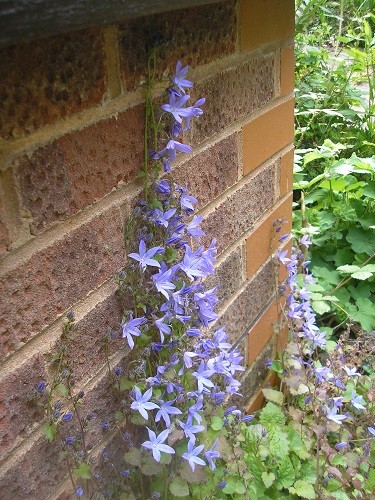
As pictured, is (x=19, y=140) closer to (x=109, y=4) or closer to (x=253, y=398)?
(x=109, y=4)

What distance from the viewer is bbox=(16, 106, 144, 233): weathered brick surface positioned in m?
0.70

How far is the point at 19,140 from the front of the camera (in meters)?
0.65

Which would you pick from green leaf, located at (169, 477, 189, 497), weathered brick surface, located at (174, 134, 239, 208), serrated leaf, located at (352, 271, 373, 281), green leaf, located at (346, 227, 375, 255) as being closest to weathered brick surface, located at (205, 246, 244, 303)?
weathered brick surface, located at (174, 134, 239, 208)

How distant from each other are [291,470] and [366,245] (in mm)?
1183

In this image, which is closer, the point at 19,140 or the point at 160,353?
the point at 19,140

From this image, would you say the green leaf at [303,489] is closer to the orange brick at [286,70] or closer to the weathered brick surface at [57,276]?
the weathered brick surface at [57,276]

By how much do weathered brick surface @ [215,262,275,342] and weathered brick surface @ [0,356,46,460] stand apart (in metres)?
0.60

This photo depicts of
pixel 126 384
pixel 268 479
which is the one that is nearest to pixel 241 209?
pixel 126 384

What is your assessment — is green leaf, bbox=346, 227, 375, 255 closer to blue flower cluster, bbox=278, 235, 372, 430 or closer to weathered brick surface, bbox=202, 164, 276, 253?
blue flower cluster, bbox=278, 235, 372, 430

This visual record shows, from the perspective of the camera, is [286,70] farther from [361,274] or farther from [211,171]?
[361,274]

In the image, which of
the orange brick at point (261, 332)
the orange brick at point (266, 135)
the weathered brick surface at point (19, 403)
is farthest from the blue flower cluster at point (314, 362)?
the weathered brick surface at point (19, 403)

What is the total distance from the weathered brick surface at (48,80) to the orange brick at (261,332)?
0.94m

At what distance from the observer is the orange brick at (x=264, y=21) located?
1.13 m

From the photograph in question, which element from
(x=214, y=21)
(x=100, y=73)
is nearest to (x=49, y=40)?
(x=100, y=73)
